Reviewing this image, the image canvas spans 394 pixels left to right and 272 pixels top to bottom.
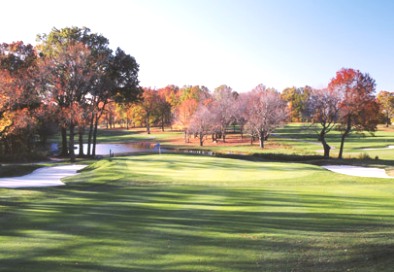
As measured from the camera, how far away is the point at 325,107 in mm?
43625

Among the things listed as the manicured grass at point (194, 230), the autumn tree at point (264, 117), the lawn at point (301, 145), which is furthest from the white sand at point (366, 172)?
the autumn tree at point (264, 117)

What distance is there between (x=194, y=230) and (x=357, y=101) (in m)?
37.7

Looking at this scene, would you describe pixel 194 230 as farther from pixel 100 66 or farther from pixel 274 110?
pixel 274 110

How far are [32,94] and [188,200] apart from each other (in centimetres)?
2675

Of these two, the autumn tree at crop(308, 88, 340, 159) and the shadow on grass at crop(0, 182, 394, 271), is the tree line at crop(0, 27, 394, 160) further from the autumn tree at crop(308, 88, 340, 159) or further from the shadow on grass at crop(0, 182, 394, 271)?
the shadow on grass at crop(0, 182, 394, 271)

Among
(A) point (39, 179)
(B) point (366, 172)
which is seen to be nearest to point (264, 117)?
(B) point (366, 172)

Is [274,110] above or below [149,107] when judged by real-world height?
below

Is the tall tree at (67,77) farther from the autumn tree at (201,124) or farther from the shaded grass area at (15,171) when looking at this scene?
the autumn tree at (201,124)

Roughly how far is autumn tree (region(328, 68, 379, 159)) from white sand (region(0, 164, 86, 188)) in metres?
30.0

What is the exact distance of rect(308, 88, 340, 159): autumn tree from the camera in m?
43.1

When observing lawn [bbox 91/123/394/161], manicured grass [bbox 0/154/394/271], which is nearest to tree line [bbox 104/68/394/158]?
lawn [bbox 91/123/394/161]

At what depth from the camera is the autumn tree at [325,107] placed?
43094 mm

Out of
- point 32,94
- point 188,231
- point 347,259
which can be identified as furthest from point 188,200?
point 32,94

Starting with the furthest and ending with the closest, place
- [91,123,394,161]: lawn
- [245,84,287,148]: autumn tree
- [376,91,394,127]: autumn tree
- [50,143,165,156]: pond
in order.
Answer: [376,91,394,127]: autumn tree
[245,84,287,148]: autumn tree
[50,143,165,156]: pond
[91,123,394,161]: lawn
